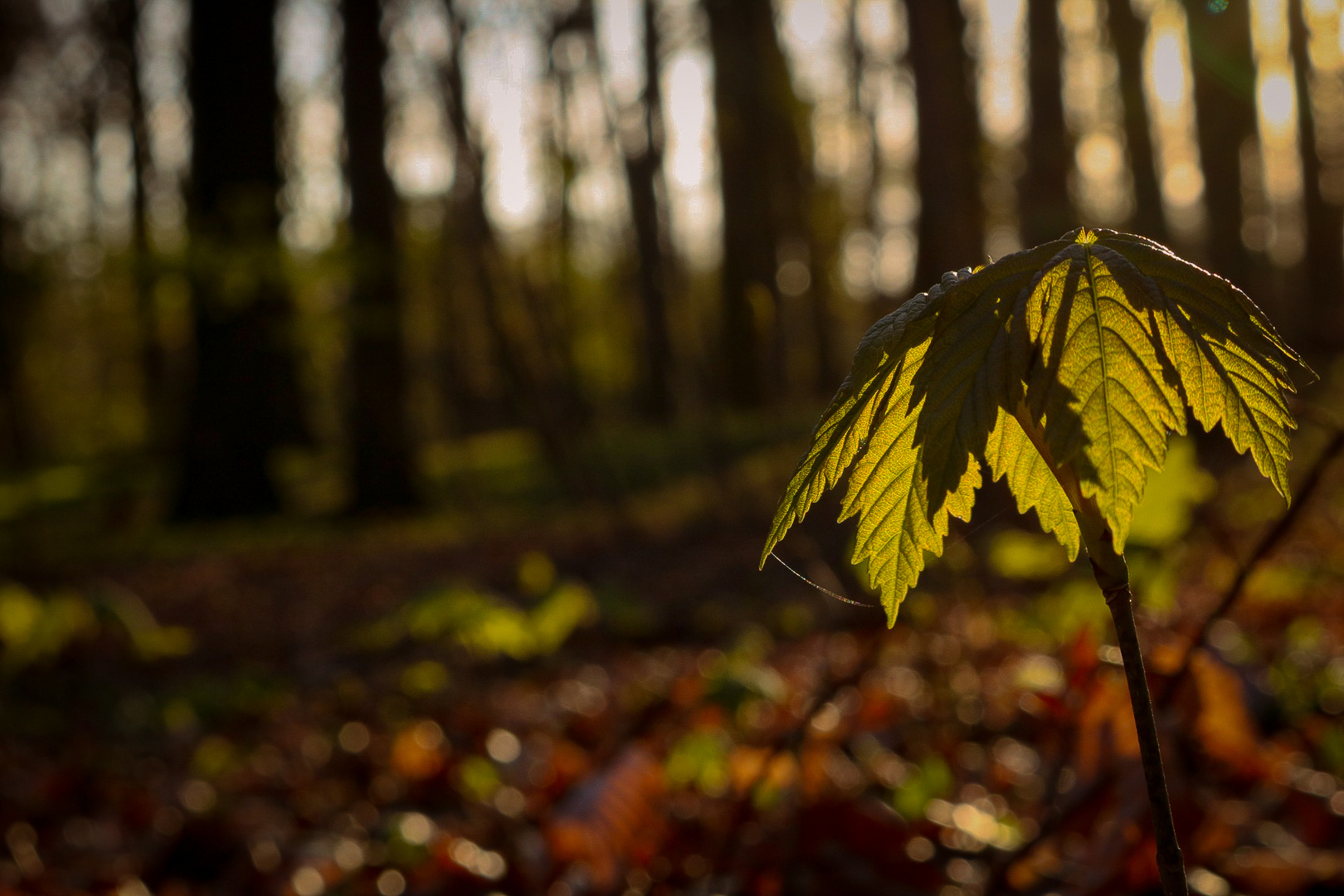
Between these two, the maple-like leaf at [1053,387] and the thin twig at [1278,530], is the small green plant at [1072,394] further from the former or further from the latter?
the thin twig at [1278,530]

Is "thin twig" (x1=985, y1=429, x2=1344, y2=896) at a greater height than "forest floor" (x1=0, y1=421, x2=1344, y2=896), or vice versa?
"thin twig" (x1=985, y1=429, x2=1344, y2=896)

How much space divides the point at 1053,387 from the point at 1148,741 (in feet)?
0.72

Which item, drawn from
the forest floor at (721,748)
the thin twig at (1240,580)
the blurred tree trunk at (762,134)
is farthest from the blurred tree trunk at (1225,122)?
the thin twig at (1240,580)

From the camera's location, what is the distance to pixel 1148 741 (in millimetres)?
598

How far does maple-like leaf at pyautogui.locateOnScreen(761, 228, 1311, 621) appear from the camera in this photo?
562 mm

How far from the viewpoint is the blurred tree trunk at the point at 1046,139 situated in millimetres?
6543

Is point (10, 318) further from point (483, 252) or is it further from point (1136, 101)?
point (1136, 101)

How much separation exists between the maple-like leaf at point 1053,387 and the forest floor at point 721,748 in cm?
15

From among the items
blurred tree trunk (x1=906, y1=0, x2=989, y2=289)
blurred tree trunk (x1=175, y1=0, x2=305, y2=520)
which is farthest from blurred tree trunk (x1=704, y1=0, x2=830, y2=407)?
blurred tree trunk (x1=175, y1=0, x2=305, y2=520)

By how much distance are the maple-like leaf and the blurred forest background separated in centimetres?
29

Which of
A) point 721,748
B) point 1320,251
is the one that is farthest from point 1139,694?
point 1320,251

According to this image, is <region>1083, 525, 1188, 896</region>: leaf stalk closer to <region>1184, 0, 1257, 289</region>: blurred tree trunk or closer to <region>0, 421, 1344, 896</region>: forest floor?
<region>0, 421, 1344, 896</region>: forest floor

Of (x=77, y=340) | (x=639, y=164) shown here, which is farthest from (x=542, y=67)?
(x=77, y=340)

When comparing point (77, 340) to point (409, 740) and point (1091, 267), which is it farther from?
point (1091, 267)
